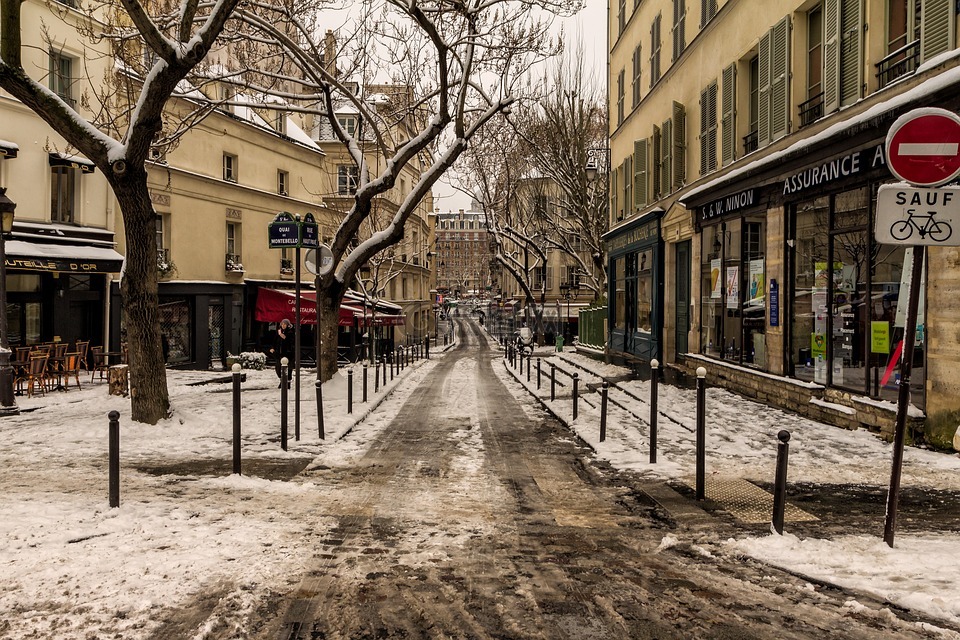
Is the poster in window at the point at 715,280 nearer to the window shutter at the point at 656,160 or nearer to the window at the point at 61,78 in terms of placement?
the window shutter at the point at 656,160

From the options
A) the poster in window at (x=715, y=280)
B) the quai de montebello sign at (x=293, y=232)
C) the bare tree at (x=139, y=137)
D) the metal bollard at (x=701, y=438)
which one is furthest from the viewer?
the poster in window at (x=715, y=280)

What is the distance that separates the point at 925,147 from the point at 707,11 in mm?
13199

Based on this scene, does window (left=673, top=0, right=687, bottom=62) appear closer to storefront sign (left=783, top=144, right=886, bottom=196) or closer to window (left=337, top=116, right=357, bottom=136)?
storefront sign (left=783, top=144, right=886, bottom=196)

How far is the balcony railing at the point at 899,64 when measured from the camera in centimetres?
882

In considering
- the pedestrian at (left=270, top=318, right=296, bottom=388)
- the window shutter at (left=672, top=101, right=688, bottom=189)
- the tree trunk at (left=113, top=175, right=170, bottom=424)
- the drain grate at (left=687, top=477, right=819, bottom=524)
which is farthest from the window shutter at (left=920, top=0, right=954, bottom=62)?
the pedestrian at (left=270, top=318, right=296, bottom=388)

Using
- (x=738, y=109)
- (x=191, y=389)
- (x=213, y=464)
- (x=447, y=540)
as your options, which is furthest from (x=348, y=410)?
(x=738, y=109)

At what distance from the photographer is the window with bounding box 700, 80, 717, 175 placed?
51.4ft

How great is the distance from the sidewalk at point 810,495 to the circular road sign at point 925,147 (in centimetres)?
250

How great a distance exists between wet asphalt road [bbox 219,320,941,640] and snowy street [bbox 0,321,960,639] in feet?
0.06

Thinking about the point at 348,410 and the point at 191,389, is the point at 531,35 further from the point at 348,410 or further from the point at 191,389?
the point at 191,389

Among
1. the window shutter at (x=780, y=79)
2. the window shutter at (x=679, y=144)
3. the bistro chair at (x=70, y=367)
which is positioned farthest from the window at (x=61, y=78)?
the window shutter at (x=780, y=79)

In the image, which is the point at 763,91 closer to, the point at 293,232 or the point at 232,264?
the point at 293,232

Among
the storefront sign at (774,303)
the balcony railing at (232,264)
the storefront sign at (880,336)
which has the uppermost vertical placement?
the balcony railing at (232,264)

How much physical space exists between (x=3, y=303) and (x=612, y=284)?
19.5 metres
